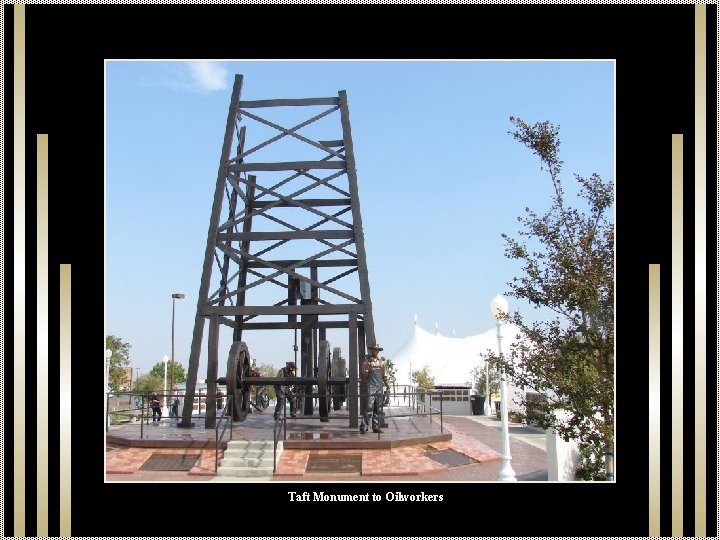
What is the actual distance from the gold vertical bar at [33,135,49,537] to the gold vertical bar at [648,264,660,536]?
6.19 m

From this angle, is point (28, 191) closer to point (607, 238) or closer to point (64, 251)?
point (64, 251)

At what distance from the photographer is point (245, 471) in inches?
411

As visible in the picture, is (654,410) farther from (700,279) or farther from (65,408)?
(65,408)

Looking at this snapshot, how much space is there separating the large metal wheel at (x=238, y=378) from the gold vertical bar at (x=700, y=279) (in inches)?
336

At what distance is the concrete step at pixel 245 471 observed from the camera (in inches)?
408

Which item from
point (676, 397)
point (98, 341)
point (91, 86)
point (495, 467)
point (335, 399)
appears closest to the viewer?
point (676, 397)

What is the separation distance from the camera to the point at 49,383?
6.87 metres

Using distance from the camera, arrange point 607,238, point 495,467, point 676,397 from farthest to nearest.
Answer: point 495,467 → point 607,238 → point 676,397

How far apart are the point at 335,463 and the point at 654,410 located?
5190 millimetres

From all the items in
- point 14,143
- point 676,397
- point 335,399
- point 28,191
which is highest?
point 14,143

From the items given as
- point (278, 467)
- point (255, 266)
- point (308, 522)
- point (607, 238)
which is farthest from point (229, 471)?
point (255, 266)

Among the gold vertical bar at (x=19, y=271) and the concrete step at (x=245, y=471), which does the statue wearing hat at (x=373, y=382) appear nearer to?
the concrete step at (x=245, y=471)

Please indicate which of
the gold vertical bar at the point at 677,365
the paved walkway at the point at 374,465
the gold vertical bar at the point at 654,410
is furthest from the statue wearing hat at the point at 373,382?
the gold vertical bar at the point at 677,365

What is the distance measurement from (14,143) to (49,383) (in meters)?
2.49
